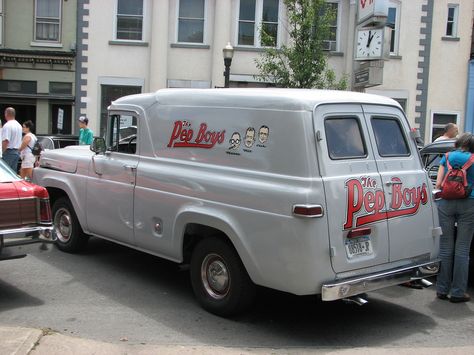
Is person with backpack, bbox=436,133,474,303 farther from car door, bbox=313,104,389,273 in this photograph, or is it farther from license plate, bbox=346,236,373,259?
license plate, bbox=346,236,373,259

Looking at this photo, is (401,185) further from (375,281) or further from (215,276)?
(215,276)

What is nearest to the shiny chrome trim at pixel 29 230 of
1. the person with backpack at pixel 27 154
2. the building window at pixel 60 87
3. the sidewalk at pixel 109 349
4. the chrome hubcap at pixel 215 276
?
the sidewalk at pixel 109 349

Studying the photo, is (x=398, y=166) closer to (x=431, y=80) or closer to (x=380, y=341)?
(x=380, y=341)

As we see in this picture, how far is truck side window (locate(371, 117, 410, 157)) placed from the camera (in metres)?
5.24

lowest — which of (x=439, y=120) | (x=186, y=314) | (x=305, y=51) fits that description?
(x=186, y=314)

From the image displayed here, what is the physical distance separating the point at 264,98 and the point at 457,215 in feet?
8.58

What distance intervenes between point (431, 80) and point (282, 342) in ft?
56.6

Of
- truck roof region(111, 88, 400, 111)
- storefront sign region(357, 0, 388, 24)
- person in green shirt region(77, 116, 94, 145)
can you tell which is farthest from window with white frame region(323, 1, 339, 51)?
truck roof region(111, 88, 400, 111)

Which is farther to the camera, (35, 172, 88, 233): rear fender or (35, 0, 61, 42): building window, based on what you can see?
(35, 0, 61, 42): building window

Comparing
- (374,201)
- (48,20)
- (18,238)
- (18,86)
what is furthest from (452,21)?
(18,238)

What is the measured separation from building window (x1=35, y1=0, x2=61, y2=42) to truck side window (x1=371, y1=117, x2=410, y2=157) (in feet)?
54.8

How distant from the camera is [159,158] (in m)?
5.94

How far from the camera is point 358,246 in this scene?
470cm

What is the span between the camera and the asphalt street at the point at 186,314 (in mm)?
4797
